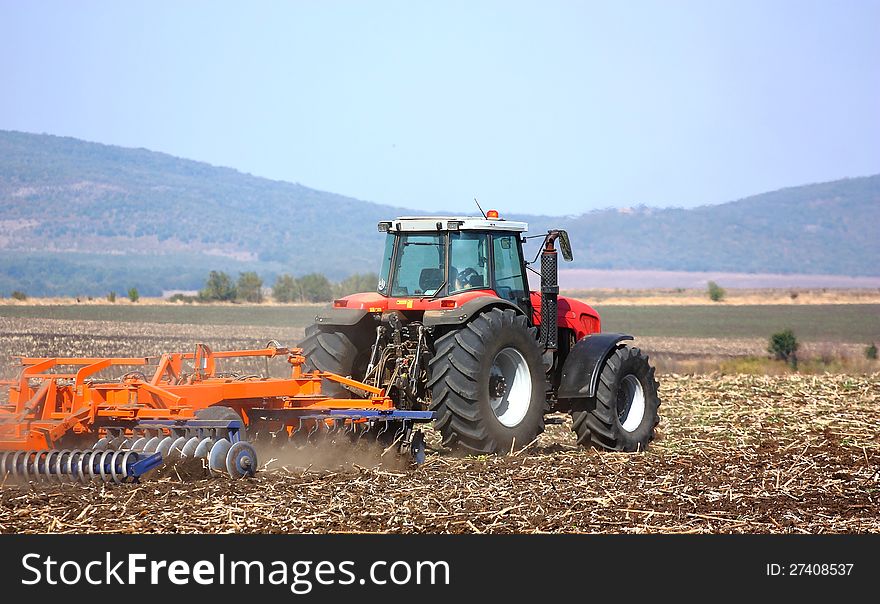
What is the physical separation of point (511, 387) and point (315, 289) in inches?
2583

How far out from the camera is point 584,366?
12.7 m

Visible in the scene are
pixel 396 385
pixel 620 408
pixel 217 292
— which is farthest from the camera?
pixel 217 292

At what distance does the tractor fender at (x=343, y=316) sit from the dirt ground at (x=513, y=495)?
4.29ft

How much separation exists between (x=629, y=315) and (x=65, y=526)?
63520 millimetres

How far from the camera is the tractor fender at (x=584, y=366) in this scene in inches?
498

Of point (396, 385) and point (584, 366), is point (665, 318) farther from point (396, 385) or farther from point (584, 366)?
point (396, 385)

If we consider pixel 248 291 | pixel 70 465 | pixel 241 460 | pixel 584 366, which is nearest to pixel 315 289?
pixel 248 291

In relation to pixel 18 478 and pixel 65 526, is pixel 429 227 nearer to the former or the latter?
pixel 18 478

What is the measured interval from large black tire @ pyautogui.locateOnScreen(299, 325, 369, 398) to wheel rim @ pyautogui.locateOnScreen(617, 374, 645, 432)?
280 cm

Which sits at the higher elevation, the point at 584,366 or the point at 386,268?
the point at 386,268

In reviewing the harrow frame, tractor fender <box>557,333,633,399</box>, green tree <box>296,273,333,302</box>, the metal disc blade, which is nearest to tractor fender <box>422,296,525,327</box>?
the harrow frame

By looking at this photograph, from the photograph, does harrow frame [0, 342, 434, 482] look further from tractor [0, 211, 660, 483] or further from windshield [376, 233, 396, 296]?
windshield [376, 233, 396, 296]
